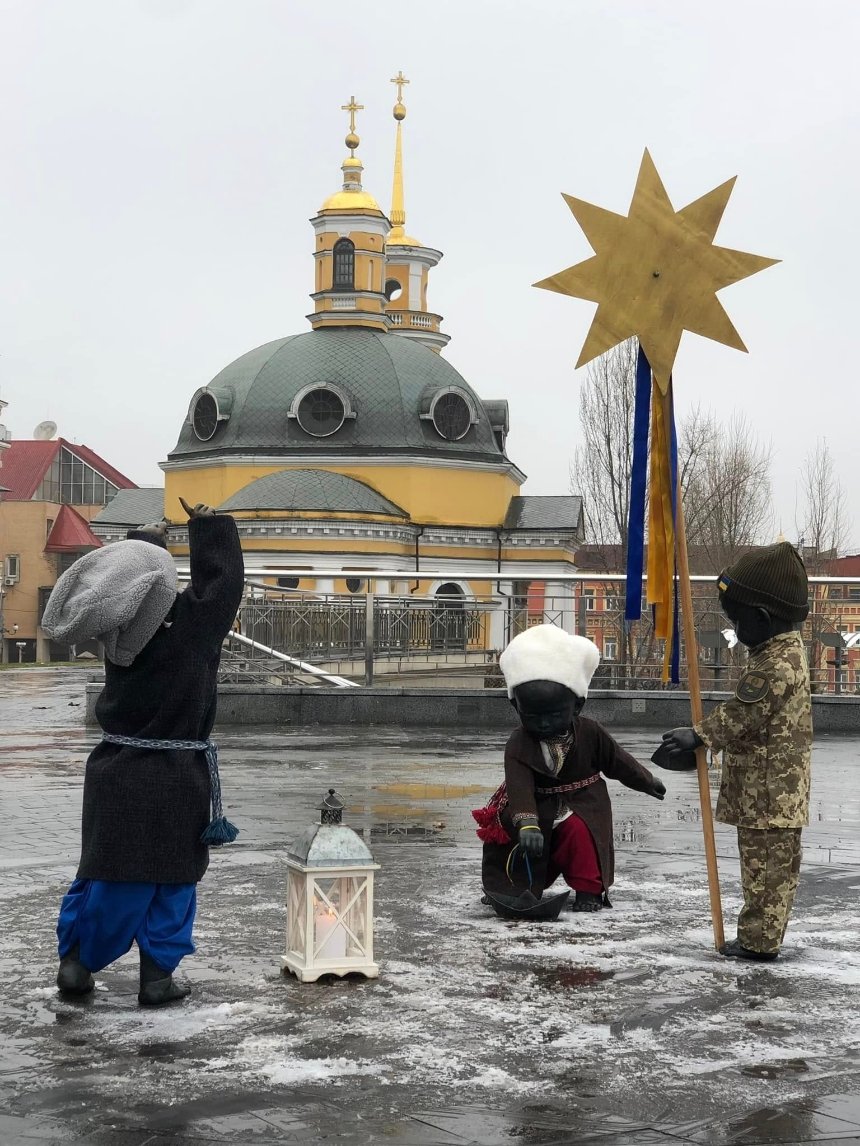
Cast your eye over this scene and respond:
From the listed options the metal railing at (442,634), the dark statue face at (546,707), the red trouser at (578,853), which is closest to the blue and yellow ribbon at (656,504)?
the dark statue face at (546,707)

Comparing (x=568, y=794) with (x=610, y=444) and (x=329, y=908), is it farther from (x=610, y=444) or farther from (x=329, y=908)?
(x=610, y=444)

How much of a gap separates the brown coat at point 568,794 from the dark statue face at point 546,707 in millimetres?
79

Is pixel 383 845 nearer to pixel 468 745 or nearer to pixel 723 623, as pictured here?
pixel 468 745

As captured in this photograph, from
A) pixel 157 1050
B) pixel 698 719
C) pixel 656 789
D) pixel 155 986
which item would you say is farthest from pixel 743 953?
pixel 157 1050

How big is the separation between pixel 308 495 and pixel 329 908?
43.9 meters

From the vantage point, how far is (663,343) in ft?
22.0

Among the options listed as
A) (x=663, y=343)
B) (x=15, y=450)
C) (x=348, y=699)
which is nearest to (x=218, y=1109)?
(x=663, y=343)

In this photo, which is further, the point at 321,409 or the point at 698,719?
the point at 321,409

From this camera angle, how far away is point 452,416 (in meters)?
55.5

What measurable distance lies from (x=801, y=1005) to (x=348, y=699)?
42.4 feet

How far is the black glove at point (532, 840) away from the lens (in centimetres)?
646

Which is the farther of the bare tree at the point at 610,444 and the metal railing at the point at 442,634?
the bare tree at the point at 610,444

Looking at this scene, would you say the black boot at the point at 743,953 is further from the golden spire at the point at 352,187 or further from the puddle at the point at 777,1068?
the golden spire at the point at 352,187

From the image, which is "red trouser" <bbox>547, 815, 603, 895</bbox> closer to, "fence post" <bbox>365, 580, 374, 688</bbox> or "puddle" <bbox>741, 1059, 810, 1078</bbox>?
"puddle" <bbox>741, 1059, 810, 1078</bbox>
